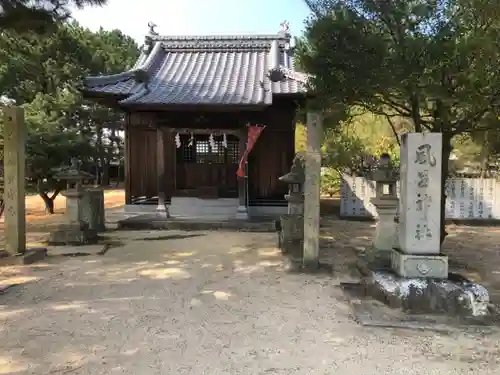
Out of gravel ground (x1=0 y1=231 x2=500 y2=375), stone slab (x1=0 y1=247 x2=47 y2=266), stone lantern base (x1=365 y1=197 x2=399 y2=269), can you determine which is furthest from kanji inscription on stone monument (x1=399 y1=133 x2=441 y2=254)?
stone slab (x1=0 y1=247 x2=47 y2=266)

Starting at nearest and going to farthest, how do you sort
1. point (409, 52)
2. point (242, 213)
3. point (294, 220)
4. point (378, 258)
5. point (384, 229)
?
point (409, 52) → point (378, 258) → point (384, 229) → point (294, 220) → point (242, 213)

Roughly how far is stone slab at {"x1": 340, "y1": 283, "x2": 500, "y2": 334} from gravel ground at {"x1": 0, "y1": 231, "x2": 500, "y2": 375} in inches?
5.3

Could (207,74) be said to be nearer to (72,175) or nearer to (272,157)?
(272,157)

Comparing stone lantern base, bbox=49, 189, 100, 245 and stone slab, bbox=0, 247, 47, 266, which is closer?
stone slab, bbox=0, 247, 47, 266

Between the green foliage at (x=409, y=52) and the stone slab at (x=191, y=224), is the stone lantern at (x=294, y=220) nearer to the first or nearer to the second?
the green foliage at (x=409, y=52)

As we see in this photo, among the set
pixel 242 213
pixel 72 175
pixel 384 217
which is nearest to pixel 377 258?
pixel 384 217

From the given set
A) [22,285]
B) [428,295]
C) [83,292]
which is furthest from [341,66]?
[22,285]

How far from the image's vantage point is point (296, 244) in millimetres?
7898

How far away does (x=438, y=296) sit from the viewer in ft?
15.5

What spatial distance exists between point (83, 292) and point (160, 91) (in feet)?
25.1

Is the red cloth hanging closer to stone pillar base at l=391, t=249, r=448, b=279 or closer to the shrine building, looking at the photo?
the shrine building

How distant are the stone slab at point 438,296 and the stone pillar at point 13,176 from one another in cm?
576

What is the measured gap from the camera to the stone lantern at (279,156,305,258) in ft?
26.0

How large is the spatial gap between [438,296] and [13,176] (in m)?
6.48
